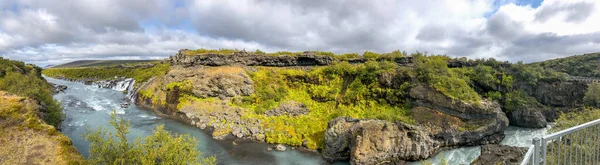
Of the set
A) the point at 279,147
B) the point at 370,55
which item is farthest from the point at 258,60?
the point at 279,147

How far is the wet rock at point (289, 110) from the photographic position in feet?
116

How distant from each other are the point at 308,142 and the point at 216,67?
2319 cm

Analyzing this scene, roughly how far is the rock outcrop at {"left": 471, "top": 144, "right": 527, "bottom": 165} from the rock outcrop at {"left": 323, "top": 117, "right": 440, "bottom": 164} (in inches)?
168

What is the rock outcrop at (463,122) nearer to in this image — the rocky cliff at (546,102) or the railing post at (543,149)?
the rocky cliff at (546,102)

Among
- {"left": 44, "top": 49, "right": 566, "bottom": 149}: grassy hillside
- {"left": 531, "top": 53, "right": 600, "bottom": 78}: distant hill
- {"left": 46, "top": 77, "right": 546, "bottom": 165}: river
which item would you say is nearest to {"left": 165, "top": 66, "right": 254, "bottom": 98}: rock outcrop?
{"left": 44, "top": 49, "right": 566, "bottom": 149}: grassy hillside

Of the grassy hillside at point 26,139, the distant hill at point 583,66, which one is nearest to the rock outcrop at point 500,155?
the grassy hillside at point 26,139

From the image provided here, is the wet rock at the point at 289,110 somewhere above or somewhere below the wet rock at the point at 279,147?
above

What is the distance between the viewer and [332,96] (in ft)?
124

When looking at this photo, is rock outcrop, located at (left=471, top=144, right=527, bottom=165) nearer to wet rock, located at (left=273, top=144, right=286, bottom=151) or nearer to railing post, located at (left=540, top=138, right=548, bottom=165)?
wet rock, located at (left=273, top=144, right=286, bottom=151)

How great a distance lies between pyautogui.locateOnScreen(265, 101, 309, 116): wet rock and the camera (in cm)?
3533

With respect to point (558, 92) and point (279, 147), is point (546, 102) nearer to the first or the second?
point (558, 92)

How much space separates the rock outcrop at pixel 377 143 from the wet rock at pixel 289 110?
9.88m

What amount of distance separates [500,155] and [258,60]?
34569mm

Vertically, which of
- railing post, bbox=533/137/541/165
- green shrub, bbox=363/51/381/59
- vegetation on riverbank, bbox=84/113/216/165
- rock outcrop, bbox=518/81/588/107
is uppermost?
green shrub, bbox=363/51/381/59
